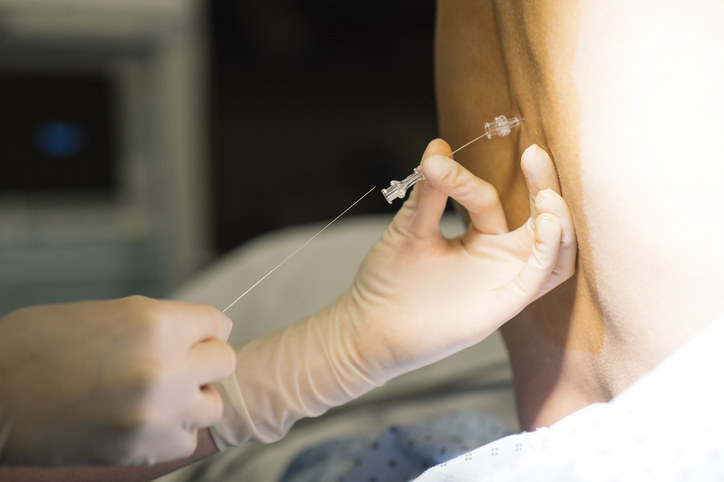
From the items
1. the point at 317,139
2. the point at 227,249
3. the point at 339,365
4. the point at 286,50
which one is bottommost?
the point at 227,249

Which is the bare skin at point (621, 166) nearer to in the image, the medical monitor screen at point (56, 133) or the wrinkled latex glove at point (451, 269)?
the wrinkled latex glove at point (451, 269)

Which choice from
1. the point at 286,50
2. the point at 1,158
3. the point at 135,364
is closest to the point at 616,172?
the point at 135,364

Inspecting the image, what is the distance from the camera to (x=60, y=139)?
2252mm

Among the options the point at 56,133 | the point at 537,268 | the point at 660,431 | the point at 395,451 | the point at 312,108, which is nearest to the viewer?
the point at 660,431

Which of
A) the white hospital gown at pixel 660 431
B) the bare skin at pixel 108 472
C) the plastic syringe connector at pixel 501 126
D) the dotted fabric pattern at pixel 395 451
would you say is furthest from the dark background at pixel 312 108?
the white hospital gown at pixel 660 431

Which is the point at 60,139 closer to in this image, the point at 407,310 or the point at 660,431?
the point at 407,310

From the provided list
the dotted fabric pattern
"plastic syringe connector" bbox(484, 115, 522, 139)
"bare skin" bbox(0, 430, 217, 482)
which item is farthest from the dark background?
"bare skin" bbox(0, 430, 217, 482)

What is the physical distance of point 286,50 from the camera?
2666 millimetres

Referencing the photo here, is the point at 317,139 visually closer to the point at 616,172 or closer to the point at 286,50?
the point at 286,50

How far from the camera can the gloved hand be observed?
0.64 metres

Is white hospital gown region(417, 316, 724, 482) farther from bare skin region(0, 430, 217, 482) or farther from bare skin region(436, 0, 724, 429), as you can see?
bare skin region(0, 430, 217, 482)

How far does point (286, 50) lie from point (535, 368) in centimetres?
218

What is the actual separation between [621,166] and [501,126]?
167 millimetres

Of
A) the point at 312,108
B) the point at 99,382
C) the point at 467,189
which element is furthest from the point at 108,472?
the point at 312,108
